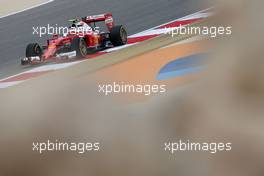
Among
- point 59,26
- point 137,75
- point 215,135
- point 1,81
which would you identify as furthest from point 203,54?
point 59,26

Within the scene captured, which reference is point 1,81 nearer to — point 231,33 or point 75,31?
point 75,31

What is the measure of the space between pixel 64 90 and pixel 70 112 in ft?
0.28

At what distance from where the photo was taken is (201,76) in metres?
1.64

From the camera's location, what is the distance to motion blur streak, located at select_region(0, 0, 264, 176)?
5.03 feet

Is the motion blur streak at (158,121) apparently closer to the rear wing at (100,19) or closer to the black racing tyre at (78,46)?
the black racing tyre at (78,46)

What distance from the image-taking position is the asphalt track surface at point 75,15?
728cm
